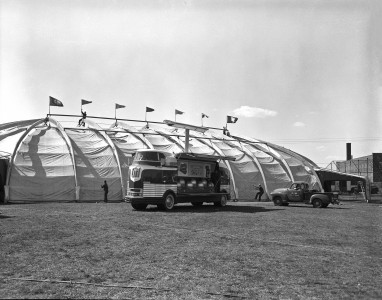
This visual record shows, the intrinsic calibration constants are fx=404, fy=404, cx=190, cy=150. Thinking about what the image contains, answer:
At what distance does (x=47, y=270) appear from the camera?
780cm

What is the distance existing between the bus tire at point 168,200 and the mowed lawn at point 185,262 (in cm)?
881

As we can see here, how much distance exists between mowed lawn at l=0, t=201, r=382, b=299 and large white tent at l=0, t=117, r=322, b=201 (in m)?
16.7

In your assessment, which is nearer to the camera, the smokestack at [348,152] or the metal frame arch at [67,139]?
the metal frame arch at [67,139]

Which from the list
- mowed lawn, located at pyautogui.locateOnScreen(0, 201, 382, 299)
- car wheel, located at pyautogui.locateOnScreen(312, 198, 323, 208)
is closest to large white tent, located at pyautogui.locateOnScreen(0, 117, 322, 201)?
car wheel, located at pyautogui.locateOnScreen(312, 198, 323, 208)

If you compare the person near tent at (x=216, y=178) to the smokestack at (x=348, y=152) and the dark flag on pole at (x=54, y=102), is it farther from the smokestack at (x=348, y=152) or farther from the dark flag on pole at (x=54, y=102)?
the smokestack at (x=348, y=152)

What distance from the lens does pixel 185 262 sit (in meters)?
8.98

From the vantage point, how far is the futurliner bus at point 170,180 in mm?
23375

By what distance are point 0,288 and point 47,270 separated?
139 cm

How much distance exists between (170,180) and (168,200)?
1.22 metres

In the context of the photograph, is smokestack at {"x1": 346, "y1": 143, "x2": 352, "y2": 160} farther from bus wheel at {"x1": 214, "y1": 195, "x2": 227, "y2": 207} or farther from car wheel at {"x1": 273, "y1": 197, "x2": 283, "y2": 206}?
bus wheel at {"x1": 214, "y1": 195, "x2": 227, "y2": 207}

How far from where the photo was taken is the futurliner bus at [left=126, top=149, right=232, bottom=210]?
23375 millimetres

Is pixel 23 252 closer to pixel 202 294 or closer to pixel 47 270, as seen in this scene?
pixel 47 270

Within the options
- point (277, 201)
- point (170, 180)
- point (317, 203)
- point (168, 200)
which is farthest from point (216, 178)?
point (317, 203)

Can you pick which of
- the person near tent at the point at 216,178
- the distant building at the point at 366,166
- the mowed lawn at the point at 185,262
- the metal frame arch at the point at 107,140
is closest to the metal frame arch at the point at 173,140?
the metal frame arch at the point at 107,140
